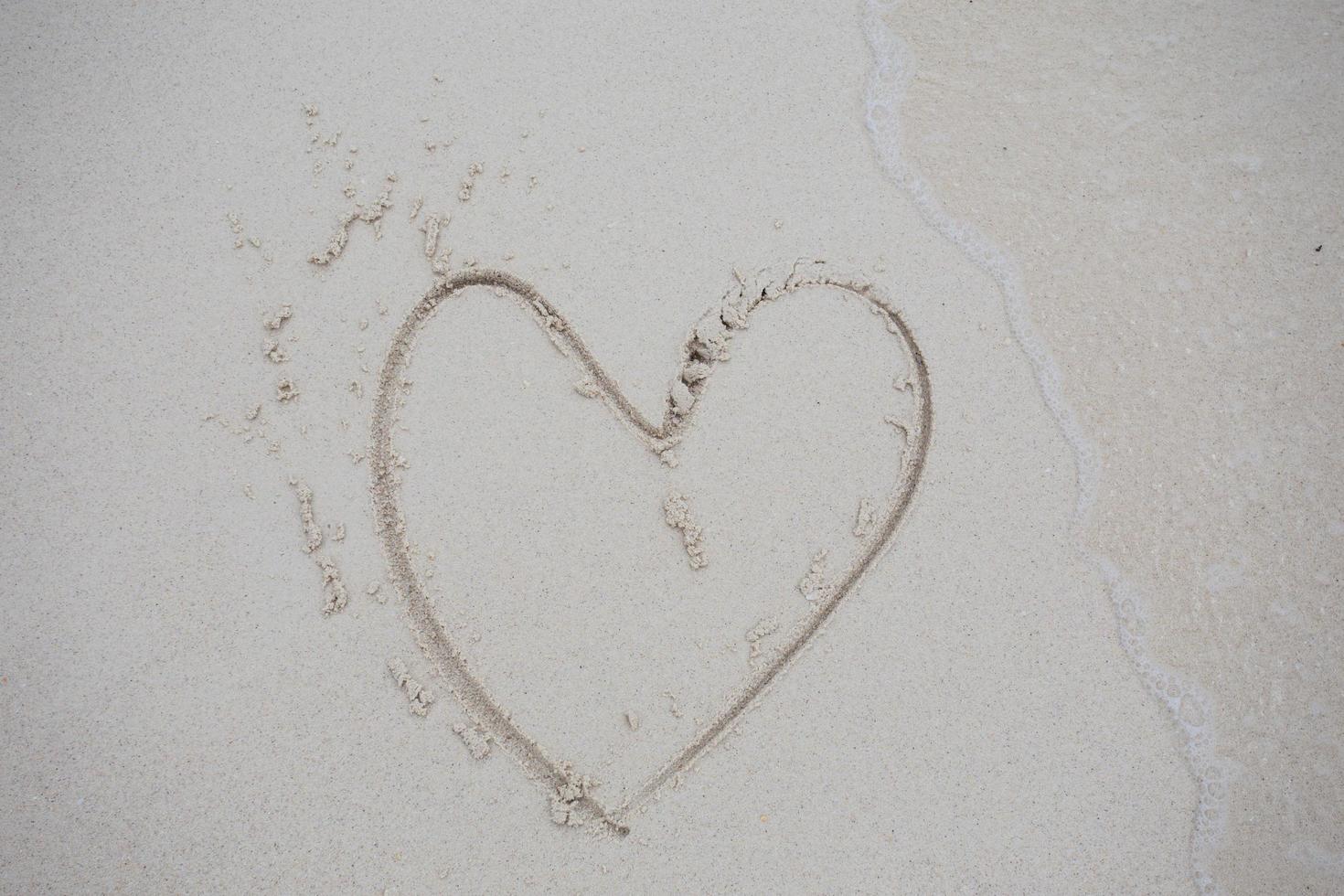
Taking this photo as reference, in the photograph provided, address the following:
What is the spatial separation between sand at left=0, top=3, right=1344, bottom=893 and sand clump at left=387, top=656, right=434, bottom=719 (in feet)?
0.04

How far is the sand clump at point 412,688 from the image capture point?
1.83 m

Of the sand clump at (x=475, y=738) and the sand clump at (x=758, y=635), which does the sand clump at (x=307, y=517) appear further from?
the sand clump at (x=758, y=635)

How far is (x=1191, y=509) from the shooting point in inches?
77.5

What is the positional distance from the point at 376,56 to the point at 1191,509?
2.51 meters

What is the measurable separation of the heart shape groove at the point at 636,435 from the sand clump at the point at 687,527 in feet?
0.46

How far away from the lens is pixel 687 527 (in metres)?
1.90

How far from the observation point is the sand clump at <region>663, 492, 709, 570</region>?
1900 mm

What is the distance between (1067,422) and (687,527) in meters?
1.03

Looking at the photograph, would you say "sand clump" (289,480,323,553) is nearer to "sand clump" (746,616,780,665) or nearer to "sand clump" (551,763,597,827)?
"sand clump" (551,763,597,827)

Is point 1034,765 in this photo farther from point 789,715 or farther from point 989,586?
point 789,715

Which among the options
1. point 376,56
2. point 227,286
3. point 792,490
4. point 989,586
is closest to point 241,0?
point 376,56

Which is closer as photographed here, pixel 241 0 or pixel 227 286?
pixel 227 286

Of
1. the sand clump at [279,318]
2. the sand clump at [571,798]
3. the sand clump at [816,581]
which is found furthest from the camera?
the sand clump at [279,318]

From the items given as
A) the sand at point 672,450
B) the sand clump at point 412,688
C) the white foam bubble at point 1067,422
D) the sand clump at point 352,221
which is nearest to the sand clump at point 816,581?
the sand at point 672,450
